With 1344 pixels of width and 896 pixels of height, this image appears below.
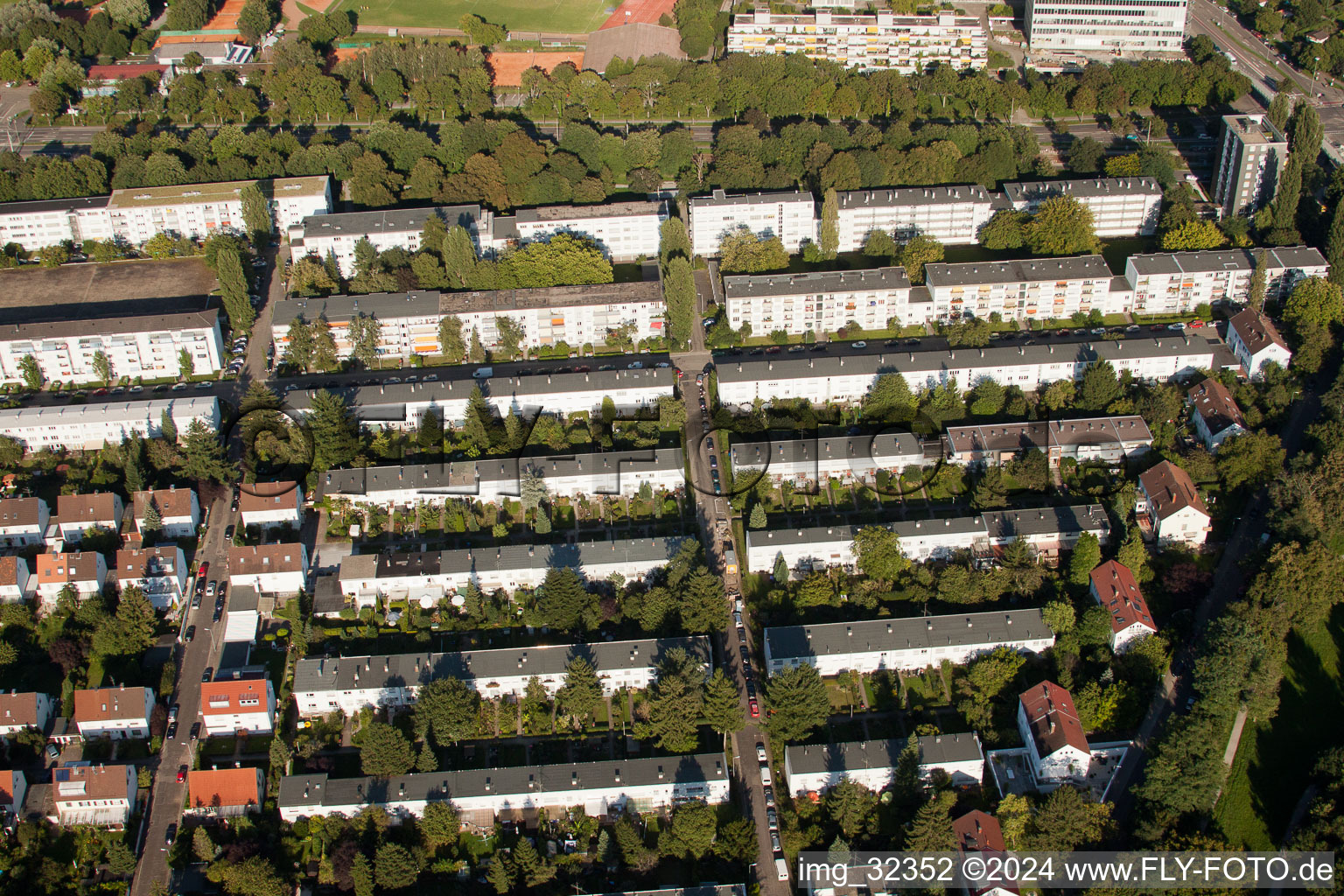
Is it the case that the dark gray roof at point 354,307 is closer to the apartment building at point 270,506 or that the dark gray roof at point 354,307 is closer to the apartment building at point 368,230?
the apartment building at point 368,230

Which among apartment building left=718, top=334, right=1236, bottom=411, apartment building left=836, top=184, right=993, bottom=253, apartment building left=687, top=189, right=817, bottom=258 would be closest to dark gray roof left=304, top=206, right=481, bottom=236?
apartment building left=687, top=189, right=817, bottom=258

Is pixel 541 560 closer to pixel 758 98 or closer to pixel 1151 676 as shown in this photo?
pixel 1151 676

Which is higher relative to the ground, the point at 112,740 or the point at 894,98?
the point at 894,98

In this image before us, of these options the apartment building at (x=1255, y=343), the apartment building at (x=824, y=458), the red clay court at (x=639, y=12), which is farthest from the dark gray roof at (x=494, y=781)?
the red clay court at (x=639, y=12)

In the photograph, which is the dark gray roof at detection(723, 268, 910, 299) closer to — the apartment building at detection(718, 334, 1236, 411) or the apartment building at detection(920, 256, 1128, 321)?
the apartment building at detection(920, 256, 1128, 321)

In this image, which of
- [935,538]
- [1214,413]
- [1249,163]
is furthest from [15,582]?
[1249,163]

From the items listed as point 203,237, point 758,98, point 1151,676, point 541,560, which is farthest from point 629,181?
point 1151,676
